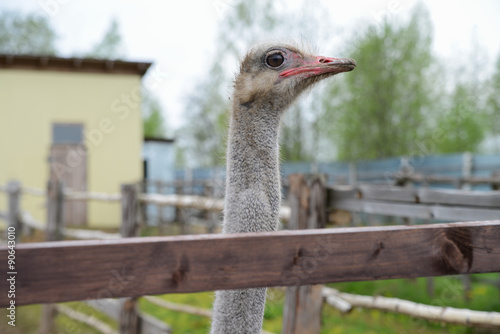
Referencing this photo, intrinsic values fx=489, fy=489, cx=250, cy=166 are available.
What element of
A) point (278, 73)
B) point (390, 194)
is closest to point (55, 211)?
point (390, 194)

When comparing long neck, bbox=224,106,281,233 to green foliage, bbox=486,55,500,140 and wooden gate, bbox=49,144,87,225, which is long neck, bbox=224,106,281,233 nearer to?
wooden gate, bbox=49,144,87,225

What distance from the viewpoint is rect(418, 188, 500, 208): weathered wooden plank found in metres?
1.82

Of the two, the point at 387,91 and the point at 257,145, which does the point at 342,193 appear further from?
the point at 387,91

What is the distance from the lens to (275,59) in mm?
1585

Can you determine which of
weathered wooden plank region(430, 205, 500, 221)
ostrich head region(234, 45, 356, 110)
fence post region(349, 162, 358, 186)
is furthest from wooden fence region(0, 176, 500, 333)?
fence post region(349, 162, 358, 186)

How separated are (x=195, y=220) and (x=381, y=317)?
18.4ft

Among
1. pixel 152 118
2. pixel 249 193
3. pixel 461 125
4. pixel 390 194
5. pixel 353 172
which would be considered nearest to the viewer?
pixel 249 193

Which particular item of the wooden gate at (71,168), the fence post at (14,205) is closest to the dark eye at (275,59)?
the fence post at (14,205)

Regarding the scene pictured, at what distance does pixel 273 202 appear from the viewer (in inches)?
55.6

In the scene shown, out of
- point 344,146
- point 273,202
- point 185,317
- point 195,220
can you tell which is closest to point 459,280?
point 185,317

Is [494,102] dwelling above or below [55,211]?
above

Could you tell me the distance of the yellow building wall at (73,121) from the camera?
9.63 metres

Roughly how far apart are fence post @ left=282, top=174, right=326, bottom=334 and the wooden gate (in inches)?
313

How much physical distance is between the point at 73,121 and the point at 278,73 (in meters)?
9.10
